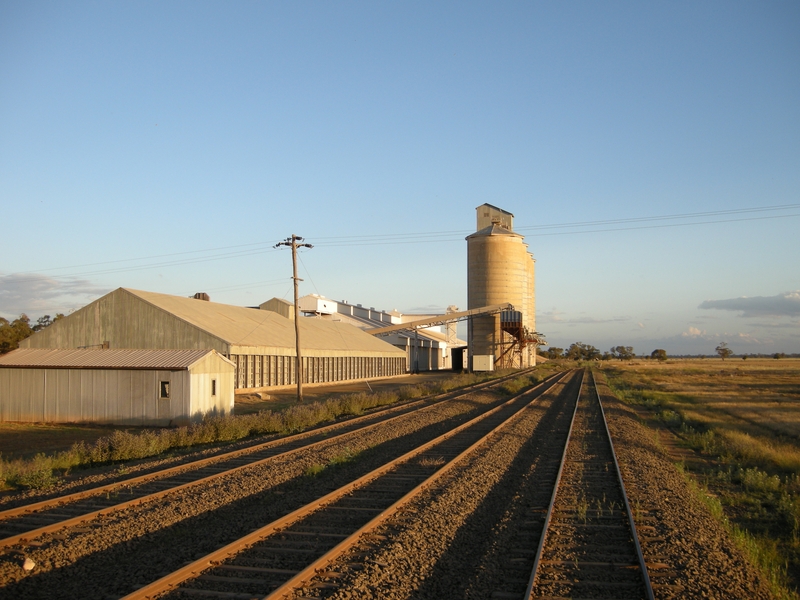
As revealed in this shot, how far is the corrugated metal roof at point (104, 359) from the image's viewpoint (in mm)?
23344

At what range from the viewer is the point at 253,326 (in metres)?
39.2

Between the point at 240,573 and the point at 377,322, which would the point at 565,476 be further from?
the point at 377,322

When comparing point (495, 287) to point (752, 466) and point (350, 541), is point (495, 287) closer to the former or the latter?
point (752, 466)

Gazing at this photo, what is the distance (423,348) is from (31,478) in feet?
237

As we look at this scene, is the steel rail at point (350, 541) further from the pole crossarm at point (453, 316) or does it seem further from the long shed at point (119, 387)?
the pole crossarm at point (453, 316)

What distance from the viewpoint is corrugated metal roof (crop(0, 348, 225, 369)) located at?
919 inches

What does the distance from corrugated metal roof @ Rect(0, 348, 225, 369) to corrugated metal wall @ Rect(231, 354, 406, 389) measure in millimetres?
7203

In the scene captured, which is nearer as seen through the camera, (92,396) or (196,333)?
(92,396)

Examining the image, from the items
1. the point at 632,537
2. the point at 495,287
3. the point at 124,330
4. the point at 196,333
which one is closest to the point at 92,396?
the point at 196,333

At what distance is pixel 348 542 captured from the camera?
25.0 ft

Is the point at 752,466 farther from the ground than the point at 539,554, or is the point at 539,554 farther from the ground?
the point at 539,554

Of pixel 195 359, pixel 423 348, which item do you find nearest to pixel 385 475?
pixel 195 359

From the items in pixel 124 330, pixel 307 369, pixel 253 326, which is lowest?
pixel 307 369

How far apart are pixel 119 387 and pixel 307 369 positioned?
18.9 metres
